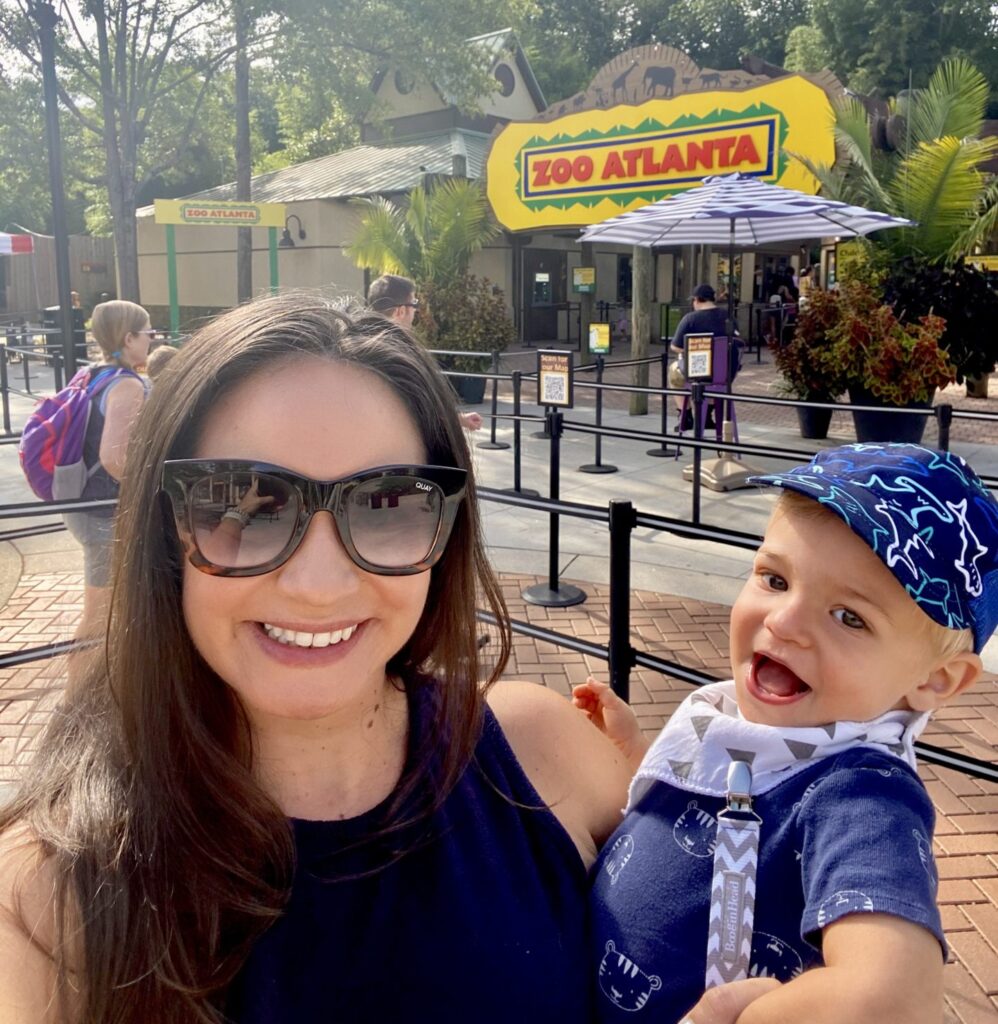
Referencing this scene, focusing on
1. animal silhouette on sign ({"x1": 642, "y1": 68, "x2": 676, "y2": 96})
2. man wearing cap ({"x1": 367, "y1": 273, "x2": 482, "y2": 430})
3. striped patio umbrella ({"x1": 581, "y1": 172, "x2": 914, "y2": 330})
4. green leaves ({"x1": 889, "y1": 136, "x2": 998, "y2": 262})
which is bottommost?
man wearing cap ({"x1": 367, "y1": 273, "x2": 482, "y2": 430})

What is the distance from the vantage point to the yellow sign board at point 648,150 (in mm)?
11672

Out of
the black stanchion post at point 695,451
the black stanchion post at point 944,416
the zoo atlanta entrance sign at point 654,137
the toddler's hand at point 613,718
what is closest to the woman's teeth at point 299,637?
the toddler's hand at point 613,718

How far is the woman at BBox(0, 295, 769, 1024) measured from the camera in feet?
3.83

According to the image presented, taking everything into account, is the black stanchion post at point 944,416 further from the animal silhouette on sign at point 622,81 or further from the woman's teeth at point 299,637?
the animal silhouette on sign at point 622,81

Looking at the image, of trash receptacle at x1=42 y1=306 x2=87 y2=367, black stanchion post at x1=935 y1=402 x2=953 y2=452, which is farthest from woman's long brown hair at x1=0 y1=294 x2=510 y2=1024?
trash receptacle at x1=42 y1=306 x2=87 y2=367

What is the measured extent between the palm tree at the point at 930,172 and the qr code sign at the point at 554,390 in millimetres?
5668

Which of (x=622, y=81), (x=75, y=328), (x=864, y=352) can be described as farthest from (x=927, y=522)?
(x=75, y=328)

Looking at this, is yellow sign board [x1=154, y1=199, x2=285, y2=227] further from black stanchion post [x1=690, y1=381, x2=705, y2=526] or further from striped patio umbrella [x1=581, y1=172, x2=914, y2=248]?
black stanchion post [x1=690, y1=381, x2=705, y2=526]

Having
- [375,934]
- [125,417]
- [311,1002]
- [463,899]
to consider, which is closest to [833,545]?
[463,899]

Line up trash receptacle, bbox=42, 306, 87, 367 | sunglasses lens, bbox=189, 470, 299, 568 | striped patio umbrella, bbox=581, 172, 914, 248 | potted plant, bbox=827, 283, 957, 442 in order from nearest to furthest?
sunglasses lens, bbox=189, 470, 299, 568 → striped patio umbrella, bbox=581, 172, 914, 248 → potted plant, bbox=827, 283, 957, 442 → trash receptacle, bbox=42, 306, 87, 367

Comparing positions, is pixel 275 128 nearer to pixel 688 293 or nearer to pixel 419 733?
pixel 688 293

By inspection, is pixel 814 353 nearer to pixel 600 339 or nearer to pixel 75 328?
pixel 600 339

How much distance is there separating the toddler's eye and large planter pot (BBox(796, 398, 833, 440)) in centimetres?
994

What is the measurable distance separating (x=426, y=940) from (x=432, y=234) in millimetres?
15224
